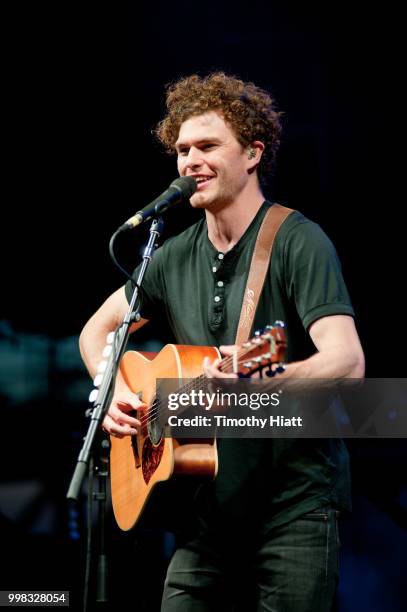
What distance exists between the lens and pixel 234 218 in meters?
2.66

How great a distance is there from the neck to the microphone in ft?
0.57

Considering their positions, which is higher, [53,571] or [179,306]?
[179,306]

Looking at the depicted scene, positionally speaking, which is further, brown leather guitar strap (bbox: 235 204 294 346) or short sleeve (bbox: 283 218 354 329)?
brown leather guitar strap (bbox: 235 204 294 346)

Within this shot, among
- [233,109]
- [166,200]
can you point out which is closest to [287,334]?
[166,200]

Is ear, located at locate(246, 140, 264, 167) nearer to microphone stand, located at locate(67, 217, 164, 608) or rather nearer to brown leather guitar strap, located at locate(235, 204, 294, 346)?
brown leather guitar strap, located at locate(235, 204, 294, 346)

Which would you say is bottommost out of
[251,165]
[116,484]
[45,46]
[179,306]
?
[116,484]

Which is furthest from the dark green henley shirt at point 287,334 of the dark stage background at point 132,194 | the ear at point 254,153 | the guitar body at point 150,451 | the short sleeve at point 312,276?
the dark stage background at point 132,194

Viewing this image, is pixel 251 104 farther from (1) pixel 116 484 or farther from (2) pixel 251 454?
(1) pixel 116 484

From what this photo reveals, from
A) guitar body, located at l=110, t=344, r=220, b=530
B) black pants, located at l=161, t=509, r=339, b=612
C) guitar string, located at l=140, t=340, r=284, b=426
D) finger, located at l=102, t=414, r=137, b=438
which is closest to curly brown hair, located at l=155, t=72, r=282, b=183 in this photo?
guitar body, located at l=110, t=344, r=220, b=530

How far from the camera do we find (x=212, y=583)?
241 centimetres

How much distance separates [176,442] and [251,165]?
1.06 m

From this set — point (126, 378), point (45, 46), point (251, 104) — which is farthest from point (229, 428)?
point (45, 46)

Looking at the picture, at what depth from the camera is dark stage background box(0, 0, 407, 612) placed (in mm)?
4141

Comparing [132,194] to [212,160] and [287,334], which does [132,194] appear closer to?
[212,160]
